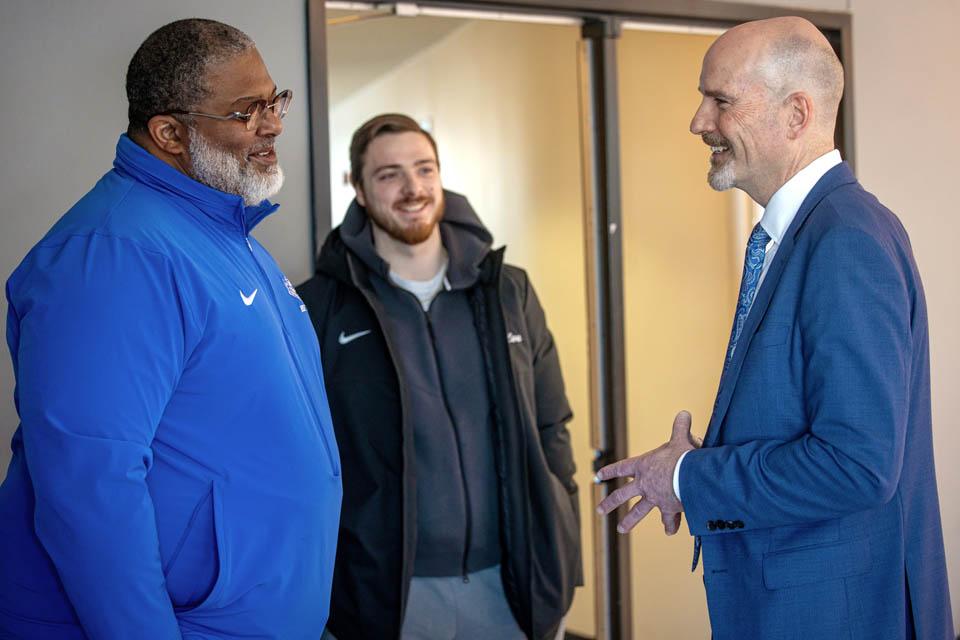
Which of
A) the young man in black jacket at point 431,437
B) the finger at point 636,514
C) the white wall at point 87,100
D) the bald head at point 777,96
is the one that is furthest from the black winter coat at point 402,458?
the bald head at point 777,96

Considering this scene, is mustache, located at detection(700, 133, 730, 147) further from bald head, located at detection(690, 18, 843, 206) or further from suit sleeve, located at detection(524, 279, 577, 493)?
suit sleeve, located at detection(524, 279, 577, 493)

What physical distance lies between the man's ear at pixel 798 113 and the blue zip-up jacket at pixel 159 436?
0.92m

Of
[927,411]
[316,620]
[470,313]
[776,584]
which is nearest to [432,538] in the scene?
[470,313]

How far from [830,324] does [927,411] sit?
Answer: 317mm

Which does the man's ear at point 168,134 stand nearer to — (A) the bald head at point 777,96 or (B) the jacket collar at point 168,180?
(B) the jacket collar at point 168,180

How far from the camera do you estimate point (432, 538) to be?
7.86 ft

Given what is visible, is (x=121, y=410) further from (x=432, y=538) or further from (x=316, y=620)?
(x=432, y=538)

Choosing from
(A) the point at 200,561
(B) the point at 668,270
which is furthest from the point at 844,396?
(B) the point at 668,270

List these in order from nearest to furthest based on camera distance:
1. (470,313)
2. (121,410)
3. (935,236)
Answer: (121,410) < (470,313) < (935,236)

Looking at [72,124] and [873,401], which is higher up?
[72,124]

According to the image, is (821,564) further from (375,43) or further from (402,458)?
(375,43)

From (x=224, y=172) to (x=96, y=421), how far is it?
0.51 metres

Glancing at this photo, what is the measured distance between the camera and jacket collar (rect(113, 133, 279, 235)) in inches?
62.7

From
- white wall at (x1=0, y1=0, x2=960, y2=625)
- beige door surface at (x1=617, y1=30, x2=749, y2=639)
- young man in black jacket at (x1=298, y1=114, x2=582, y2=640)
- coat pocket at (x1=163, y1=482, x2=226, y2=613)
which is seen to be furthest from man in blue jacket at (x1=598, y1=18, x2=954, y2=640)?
beige door surface at (x1=617, y1=30, x2=749, y2=639)
